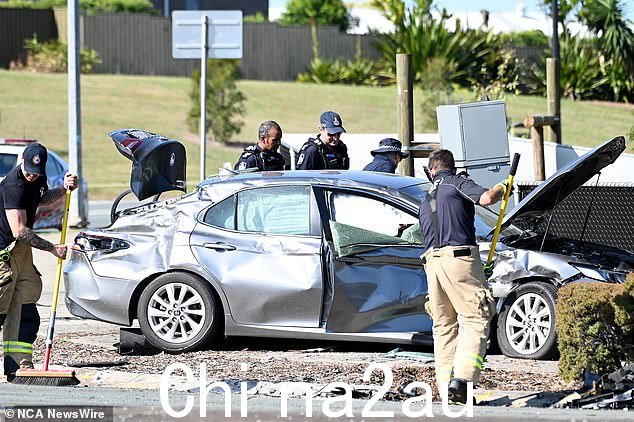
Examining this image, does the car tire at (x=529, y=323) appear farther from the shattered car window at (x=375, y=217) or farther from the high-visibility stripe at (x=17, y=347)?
the high-visibility stripe at (x=17, y=347)

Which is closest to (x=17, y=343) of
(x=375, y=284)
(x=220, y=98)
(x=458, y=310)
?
(x=375, y=284)

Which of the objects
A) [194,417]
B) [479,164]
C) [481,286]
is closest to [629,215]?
[479,164]

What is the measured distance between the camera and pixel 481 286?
795cm

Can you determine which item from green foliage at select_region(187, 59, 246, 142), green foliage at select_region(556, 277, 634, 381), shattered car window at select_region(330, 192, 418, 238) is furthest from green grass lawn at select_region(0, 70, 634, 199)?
green foliage at select_region(556, 277, 634, 381)

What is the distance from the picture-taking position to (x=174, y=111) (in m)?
38.4

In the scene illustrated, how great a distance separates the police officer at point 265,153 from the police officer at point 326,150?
0.28m

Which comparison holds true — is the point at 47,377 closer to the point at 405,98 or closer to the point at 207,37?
the point at 405,98

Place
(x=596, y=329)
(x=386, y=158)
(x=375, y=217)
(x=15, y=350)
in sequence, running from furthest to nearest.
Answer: (x=386, y=158) → (x=375, y=217) → (x=15, y=350) → (x=596, y=329)

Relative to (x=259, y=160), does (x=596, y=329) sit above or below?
below

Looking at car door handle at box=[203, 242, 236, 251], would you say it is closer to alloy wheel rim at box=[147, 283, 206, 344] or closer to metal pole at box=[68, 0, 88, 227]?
alloy wheel rim at box=[147, 283, 206, 344]

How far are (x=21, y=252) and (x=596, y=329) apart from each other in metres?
3.92

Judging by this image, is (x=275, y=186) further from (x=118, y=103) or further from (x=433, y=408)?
(x=118, y=103)

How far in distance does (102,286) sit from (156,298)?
488 millimetres

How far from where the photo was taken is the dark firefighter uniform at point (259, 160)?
11703 millimetres
